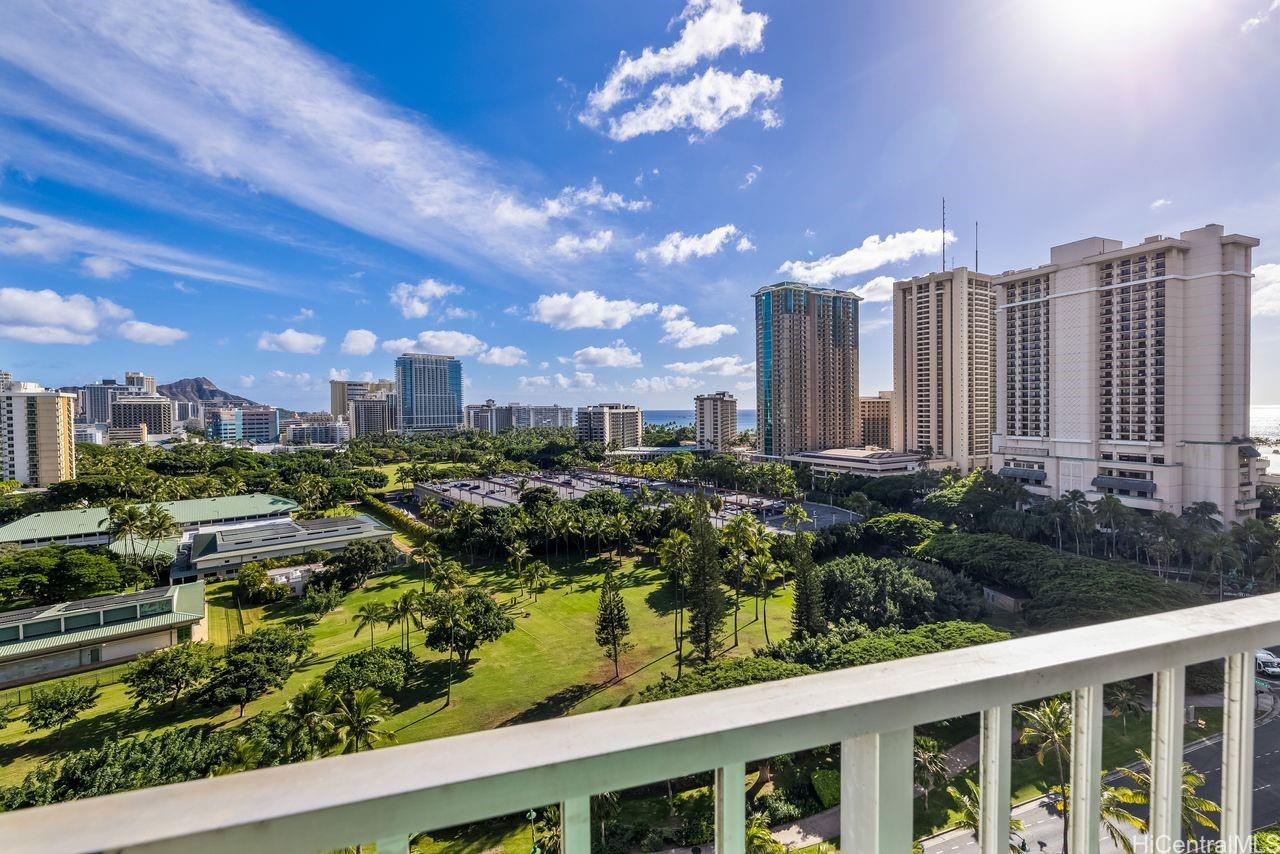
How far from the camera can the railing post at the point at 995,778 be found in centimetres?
129

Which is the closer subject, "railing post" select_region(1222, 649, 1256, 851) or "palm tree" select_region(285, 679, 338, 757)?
"railing post" select_region(1222, 649, 1256, 851)

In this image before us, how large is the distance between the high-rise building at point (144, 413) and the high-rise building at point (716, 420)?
342 ft

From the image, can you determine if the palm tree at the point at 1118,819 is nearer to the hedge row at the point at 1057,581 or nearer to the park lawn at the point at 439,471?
the hedge row at the point at 1057,581

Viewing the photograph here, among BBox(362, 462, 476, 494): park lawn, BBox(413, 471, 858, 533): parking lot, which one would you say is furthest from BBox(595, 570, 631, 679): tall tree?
BBox(362, 462, 476, 494): park lawn

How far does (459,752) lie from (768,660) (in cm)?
1423

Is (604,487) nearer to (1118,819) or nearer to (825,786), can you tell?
(825,786)

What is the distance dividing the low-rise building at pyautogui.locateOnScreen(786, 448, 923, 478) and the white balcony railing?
45575 mm

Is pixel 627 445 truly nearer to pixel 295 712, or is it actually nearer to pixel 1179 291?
pixel 1179 291

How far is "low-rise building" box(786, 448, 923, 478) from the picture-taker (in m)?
46.3

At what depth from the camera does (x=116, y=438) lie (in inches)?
3600

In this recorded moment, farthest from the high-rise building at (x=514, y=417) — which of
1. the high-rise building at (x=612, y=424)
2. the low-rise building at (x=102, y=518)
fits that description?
the low-rise building at (x=102, y=518)

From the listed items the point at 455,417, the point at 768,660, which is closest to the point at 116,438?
the point at 455,417

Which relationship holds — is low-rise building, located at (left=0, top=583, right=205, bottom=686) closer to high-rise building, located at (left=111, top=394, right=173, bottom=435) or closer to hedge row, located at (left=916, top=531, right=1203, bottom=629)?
hedge row, located at (left=916, top=531, right=1203, bottom=629)

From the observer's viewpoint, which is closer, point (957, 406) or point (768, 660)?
point (768, 660)
